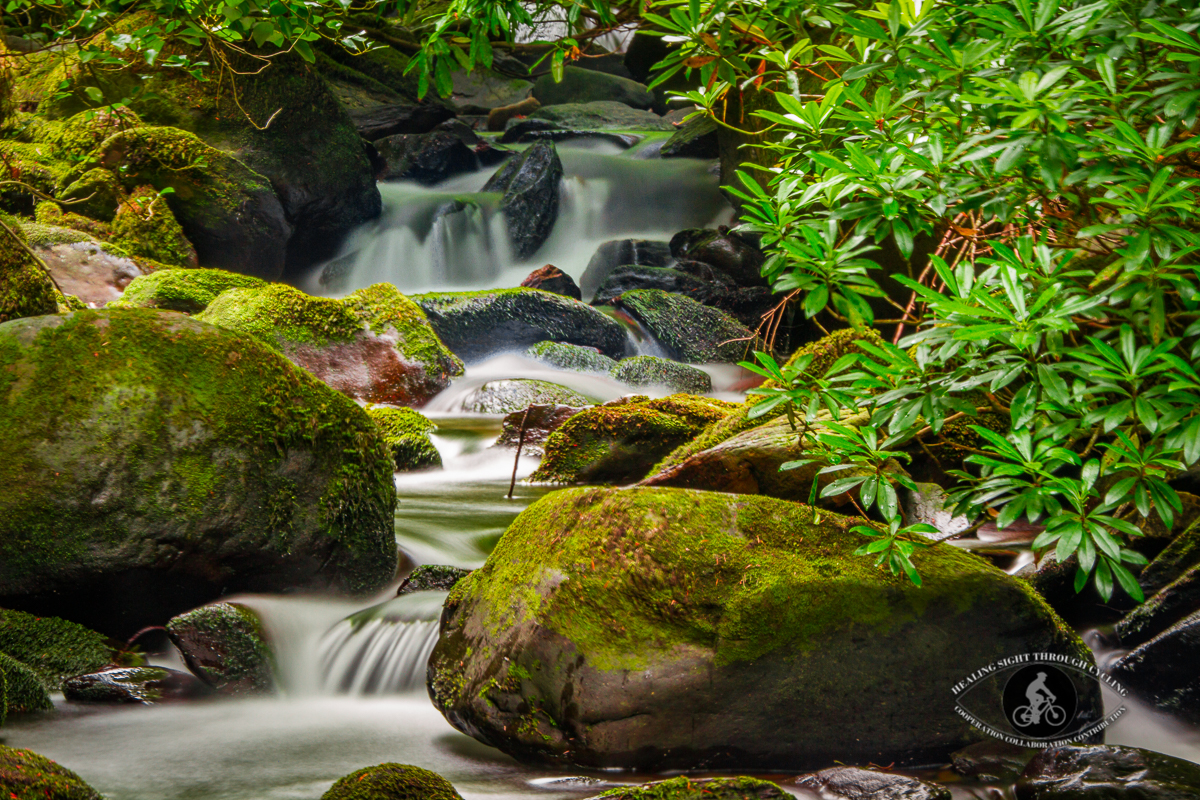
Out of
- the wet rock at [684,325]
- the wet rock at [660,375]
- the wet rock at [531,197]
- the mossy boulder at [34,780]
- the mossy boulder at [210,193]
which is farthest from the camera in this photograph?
the wet rock at [531,197]

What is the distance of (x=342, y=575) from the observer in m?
4.33

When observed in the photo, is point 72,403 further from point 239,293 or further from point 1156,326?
point 239,293

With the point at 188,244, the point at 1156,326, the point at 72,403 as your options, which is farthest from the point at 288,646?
the point at 188,244

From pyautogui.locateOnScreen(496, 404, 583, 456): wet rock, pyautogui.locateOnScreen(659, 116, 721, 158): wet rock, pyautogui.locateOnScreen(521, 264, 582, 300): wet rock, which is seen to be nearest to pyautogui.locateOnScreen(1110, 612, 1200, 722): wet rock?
pyautogui.locateOnScreen(496, 404, 583, 456): wet rock

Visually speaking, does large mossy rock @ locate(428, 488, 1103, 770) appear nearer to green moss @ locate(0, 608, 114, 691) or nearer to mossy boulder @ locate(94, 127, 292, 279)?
green moss @ locate(0, 608, 114, 691)

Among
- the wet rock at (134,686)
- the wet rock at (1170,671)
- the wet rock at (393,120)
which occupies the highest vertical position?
the wet rock at (393,120)

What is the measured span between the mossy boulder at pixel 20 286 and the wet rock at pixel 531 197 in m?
12.3

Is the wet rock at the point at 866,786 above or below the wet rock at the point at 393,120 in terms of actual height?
→ below

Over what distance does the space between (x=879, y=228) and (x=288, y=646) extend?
319cm

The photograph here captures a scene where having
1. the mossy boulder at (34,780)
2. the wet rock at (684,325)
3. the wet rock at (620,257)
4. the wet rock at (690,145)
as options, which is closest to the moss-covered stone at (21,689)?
the mossy boulder at (34,780)

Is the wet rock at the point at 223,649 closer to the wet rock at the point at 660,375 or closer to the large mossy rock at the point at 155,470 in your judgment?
the large mossy rock at the point at 155,470

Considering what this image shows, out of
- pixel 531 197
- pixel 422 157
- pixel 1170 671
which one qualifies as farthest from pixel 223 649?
pixel 422 157

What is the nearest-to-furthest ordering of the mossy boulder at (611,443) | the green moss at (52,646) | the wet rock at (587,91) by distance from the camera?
the green moss at (52,646) < the mossy boulder at (611,443) < the wet rock at (587,91)

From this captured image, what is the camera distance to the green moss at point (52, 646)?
3.50 meters
